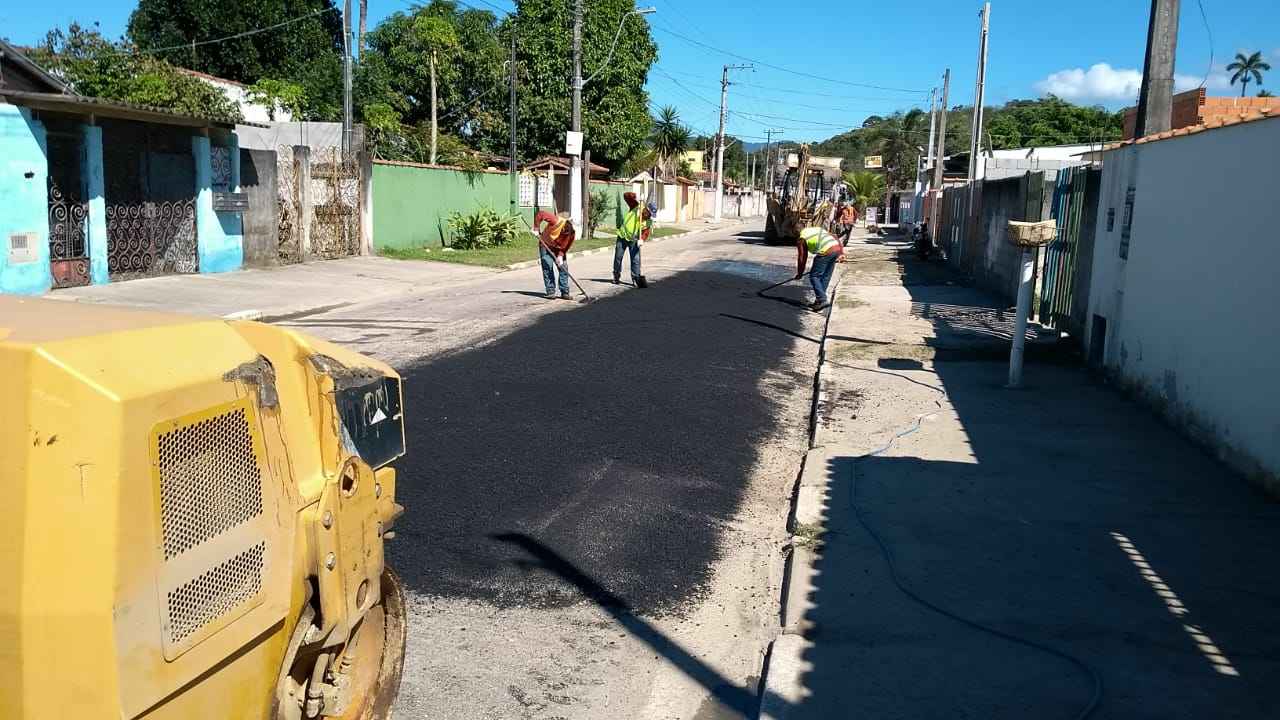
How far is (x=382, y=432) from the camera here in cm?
315

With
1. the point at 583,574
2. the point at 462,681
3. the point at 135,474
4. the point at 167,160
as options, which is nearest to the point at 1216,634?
the point at 583,574

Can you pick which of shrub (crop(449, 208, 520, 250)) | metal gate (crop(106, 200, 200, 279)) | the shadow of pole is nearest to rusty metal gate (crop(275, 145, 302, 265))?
metal gate (crop(106, 200, 200, 279))

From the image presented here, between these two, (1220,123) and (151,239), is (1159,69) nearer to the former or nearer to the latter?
(1220,123)

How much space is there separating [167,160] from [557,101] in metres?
27.1

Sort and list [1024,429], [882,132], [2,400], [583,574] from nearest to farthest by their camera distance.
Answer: [2,400]
[583,574]
[1024,429]
[882,132]

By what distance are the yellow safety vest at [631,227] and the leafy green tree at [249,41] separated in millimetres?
23774

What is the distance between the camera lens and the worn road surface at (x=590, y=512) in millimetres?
4453

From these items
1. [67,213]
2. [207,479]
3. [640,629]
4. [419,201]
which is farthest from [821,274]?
[207,479]

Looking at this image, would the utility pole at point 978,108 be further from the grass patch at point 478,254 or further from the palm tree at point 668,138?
the palm tree at point 668,138

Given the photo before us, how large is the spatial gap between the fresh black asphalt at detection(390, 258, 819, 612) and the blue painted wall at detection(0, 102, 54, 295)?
728 centimetres

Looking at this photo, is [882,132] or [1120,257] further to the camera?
[882,132]

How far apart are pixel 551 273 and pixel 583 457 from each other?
9.64 meters

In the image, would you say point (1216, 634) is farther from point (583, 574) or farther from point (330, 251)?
point (330, 251)

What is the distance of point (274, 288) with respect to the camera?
687 inches
